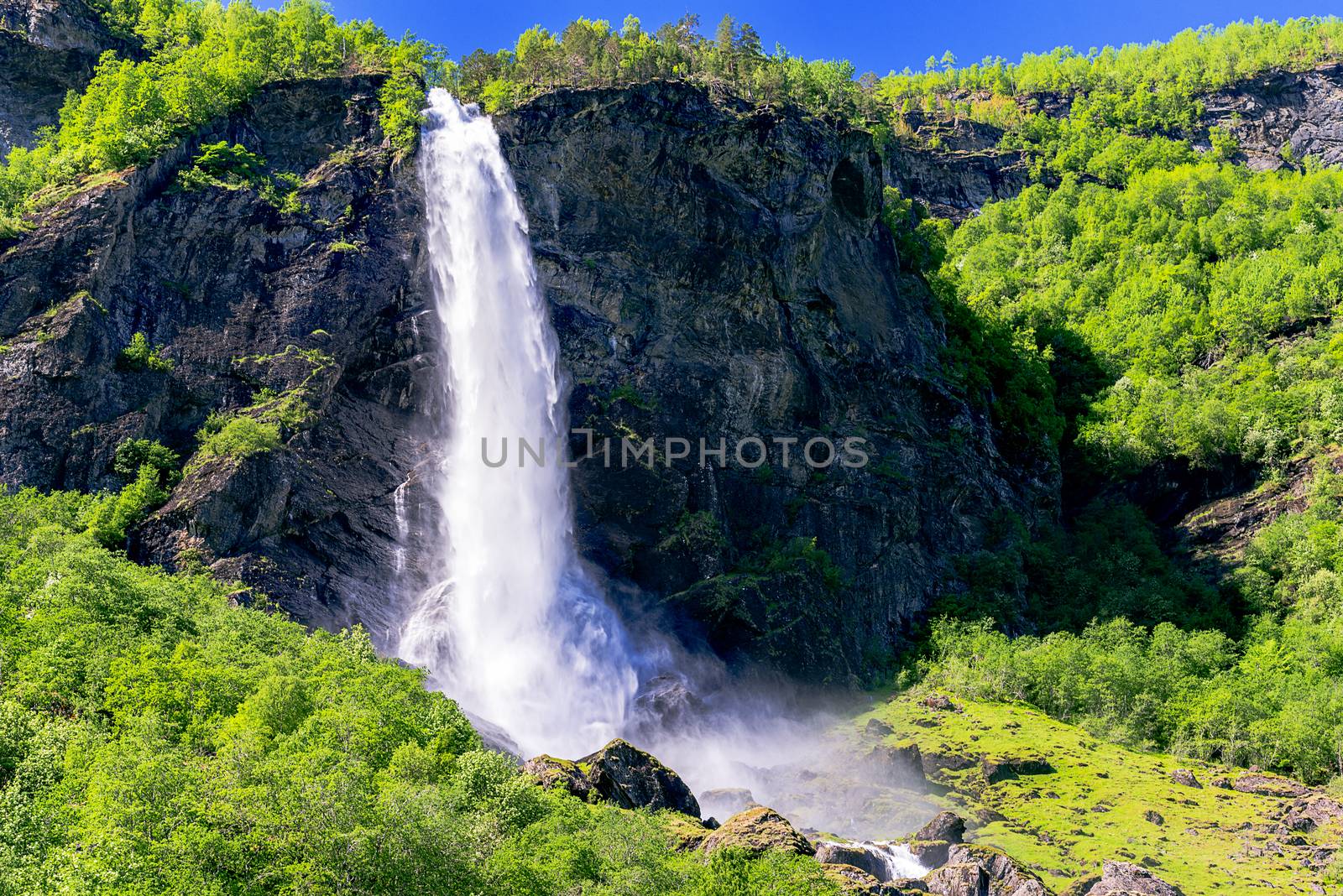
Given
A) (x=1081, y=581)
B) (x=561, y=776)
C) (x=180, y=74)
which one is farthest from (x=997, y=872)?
(x=180, y=74)

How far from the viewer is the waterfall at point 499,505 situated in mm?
57188

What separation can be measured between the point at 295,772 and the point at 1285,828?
38.7 metres

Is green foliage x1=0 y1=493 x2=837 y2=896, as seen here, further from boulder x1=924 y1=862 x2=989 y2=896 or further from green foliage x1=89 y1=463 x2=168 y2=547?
green foliage x1=89 y1=463 x2=168 y2=547

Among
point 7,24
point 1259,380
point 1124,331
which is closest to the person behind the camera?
point 7,24

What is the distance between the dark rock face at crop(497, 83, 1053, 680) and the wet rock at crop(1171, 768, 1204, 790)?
670 inches

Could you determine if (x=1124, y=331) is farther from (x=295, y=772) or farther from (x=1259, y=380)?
(x=295, y=772)

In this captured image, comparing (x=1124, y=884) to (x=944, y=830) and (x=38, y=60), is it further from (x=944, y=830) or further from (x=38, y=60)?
(x=38, y=60)

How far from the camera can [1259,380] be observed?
8538cm

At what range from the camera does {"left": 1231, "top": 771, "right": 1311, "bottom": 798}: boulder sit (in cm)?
5231

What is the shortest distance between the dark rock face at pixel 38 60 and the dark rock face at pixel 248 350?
14964 mm

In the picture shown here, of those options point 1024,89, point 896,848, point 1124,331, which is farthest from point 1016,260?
point 896,848

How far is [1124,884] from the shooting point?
134 ft

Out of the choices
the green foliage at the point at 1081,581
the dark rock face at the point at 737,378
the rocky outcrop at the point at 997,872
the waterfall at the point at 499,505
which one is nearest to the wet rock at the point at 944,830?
the rocky outcrop at the point at 997,872

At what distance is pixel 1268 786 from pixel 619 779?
29875 millimetres
